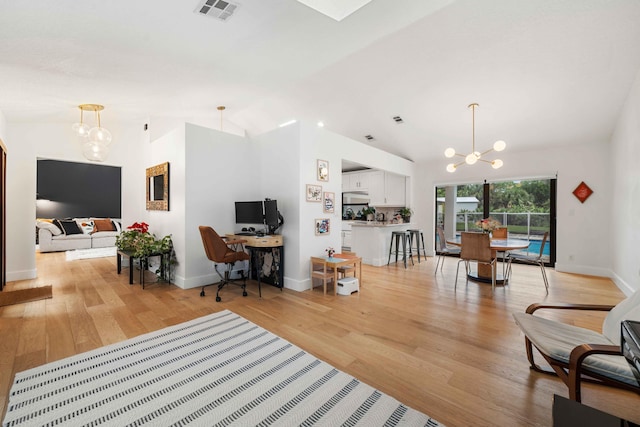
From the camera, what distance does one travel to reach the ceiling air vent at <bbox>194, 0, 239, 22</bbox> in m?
1.96

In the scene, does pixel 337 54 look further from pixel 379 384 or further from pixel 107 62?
pixel 379 384

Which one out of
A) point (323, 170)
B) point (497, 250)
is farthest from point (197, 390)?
point (497, 250)

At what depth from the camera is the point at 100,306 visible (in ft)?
10.8

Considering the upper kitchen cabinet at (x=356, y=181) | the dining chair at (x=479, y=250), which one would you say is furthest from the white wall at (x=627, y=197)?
the upper kitchen cabinet at (x=356, y=181)

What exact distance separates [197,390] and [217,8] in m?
2.69

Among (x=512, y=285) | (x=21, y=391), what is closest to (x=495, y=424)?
(x=21, y=391)

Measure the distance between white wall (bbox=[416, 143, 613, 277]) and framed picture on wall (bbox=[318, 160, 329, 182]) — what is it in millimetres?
4350

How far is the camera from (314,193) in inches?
164

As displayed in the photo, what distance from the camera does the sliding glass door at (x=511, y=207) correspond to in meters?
5.91

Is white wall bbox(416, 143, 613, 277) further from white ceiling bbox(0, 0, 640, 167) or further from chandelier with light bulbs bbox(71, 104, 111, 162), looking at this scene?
chandelier with light bulbs bbox(71, 104, 111, 162)

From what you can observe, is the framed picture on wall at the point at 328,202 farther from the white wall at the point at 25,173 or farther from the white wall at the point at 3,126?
the white wall at the point at 3,126

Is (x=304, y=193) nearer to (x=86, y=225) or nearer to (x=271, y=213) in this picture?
(x=271, y=213)

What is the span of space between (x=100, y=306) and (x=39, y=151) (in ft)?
10.6

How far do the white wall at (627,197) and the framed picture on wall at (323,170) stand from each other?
3.97 meters
